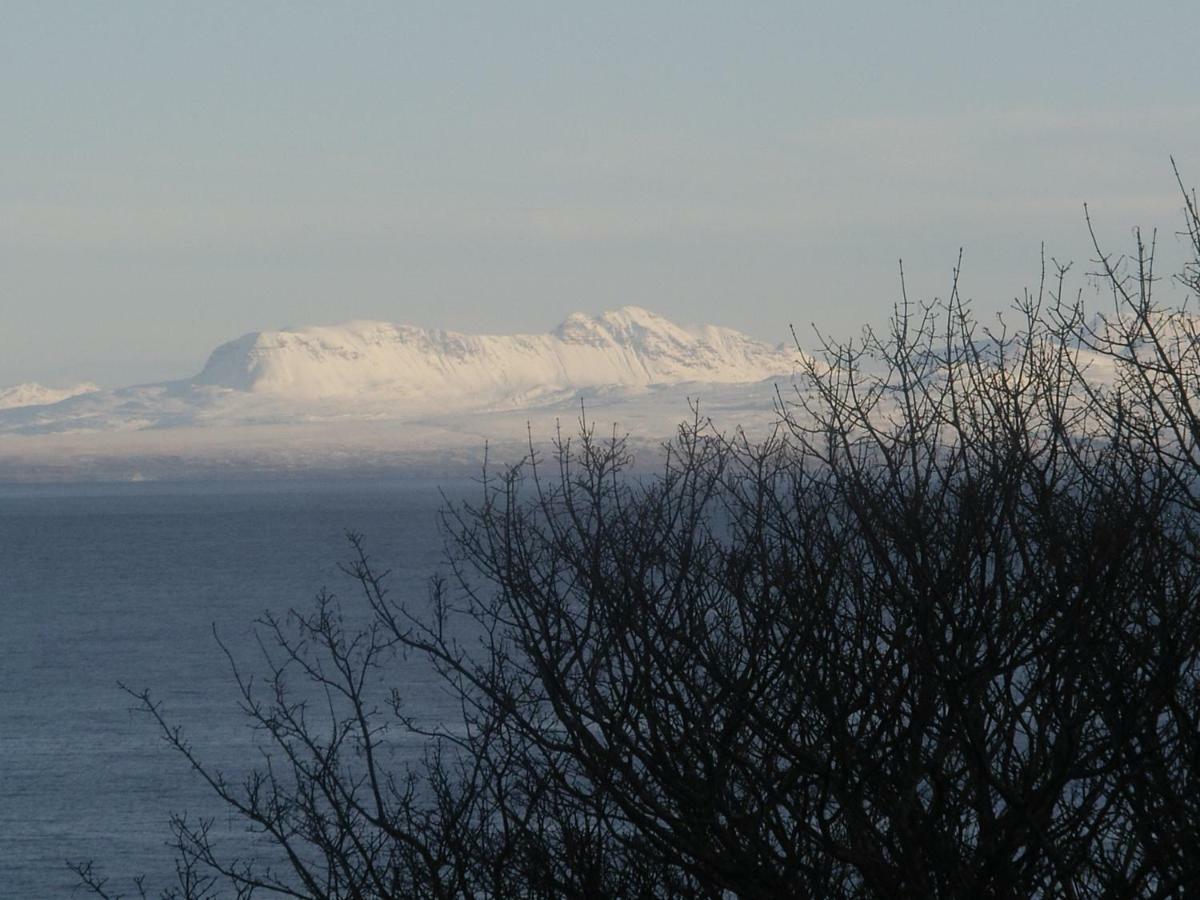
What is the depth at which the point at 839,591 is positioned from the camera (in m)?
9.67

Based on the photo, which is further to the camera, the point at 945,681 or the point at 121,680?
the point at 121,680

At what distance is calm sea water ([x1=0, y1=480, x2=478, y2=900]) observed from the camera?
4788 cm

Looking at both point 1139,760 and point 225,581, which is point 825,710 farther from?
point 225,581

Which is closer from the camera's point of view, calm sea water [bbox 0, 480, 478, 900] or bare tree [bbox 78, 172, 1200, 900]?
bare tree [bbox 78, 172, 1200, 900]

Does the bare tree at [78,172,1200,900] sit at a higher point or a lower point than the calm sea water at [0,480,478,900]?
higher

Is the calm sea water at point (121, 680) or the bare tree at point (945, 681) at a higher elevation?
the bare tree at point (945, 681)

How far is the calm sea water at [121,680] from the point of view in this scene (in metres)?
47.9

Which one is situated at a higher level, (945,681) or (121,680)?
(945,681)

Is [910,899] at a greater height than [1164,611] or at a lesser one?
lesser

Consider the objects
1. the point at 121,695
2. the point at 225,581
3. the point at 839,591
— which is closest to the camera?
the point at 839,591

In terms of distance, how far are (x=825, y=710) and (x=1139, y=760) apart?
1.48 metres

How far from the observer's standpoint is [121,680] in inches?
3073

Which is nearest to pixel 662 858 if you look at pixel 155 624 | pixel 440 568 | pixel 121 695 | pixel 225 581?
pixel 121 695

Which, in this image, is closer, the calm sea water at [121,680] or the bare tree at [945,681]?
the bare tree at [945,681]
